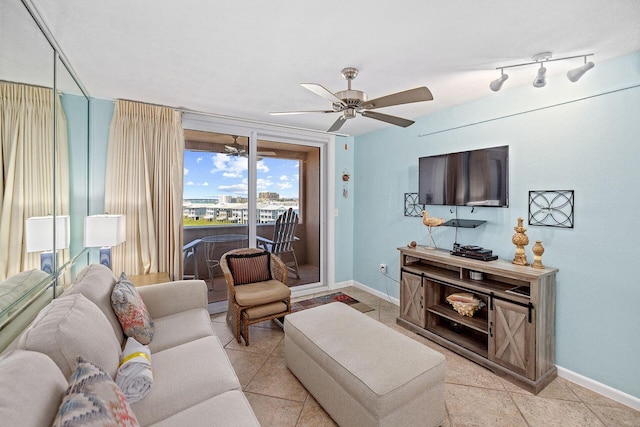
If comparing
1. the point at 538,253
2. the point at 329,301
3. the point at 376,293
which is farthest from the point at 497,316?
the point at 329,301

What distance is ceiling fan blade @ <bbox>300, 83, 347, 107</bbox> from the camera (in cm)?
188

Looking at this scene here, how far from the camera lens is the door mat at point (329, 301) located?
3.80m

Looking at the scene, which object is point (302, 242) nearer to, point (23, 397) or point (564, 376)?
point (564, 376)

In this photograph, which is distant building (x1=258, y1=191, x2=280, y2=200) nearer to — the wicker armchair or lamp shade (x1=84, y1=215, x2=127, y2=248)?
the wicker armchair

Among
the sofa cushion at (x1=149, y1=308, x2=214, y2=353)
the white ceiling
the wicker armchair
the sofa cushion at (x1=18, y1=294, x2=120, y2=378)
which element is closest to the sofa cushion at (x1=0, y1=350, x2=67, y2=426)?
the sofa cushion at (x1=18, y1=294, x2=120, y2=378)

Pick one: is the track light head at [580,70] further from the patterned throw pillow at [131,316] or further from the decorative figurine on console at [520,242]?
the patterned throw pillow at [131,316]

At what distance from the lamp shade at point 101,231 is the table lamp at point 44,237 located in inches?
18.2

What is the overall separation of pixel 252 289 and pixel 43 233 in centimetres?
172

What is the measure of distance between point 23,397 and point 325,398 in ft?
5.02

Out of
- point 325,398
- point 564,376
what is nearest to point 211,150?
point 325,398

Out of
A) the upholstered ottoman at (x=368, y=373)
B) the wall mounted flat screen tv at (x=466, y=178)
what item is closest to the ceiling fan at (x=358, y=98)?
the wall mounted flat screen tv at (x=466, y=178)

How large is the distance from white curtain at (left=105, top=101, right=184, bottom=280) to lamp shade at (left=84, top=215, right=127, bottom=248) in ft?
1.65

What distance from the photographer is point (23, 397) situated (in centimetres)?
85

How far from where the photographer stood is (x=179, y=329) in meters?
2.08
